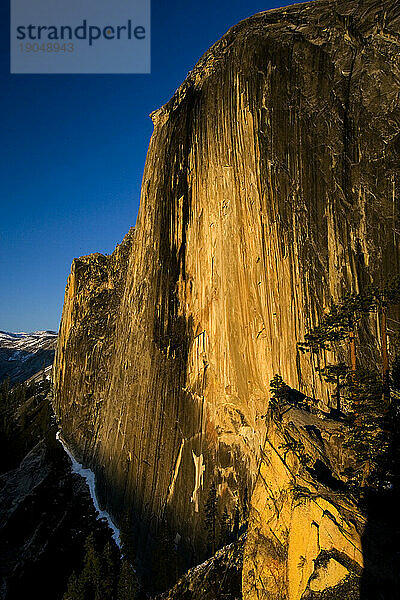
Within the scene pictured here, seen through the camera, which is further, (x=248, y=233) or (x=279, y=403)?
(x=248, y=233)

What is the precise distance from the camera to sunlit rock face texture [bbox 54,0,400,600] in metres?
25.0

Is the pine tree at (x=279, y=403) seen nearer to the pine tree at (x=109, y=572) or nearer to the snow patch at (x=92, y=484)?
the pine tree at (x=109, y=572)

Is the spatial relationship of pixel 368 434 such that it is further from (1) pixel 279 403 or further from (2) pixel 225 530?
(2) pixel 225 530

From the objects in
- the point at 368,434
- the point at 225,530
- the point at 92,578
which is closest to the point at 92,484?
the point at 92,578

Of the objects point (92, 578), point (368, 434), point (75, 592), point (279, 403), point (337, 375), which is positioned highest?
point (337, 375)

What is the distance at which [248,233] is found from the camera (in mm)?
28094

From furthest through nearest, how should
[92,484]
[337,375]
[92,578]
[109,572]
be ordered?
[92,484] → [109,572] → [92,578] → [337,375]

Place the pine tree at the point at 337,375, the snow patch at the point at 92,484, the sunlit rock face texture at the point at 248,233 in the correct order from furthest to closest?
the snow patch at the point at 92,484 < the sunlit rock face texture at the point at 248,233 < the pine tree at the point at 337,375

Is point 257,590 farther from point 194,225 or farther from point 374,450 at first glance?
point 194,225

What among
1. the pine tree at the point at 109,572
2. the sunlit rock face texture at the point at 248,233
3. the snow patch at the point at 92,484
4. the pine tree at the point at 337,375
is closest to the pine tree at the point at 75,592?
the pine tree at the point at 109,572

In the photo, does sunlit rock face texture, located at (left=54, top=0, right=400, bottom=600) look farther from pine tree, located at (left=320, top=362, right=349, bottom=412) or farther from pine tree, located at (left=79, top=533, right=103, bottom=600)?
pine tree, located at (left=79, top=533, right=103, bottom=600)

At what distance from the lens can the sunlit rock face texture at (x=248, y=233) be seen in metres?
25.0

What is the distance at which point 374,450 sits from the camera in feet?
42.0

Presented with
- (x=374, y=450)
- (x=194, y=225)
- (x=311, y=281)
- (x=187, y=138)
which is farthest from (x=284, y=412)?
(x=187, y=138)
